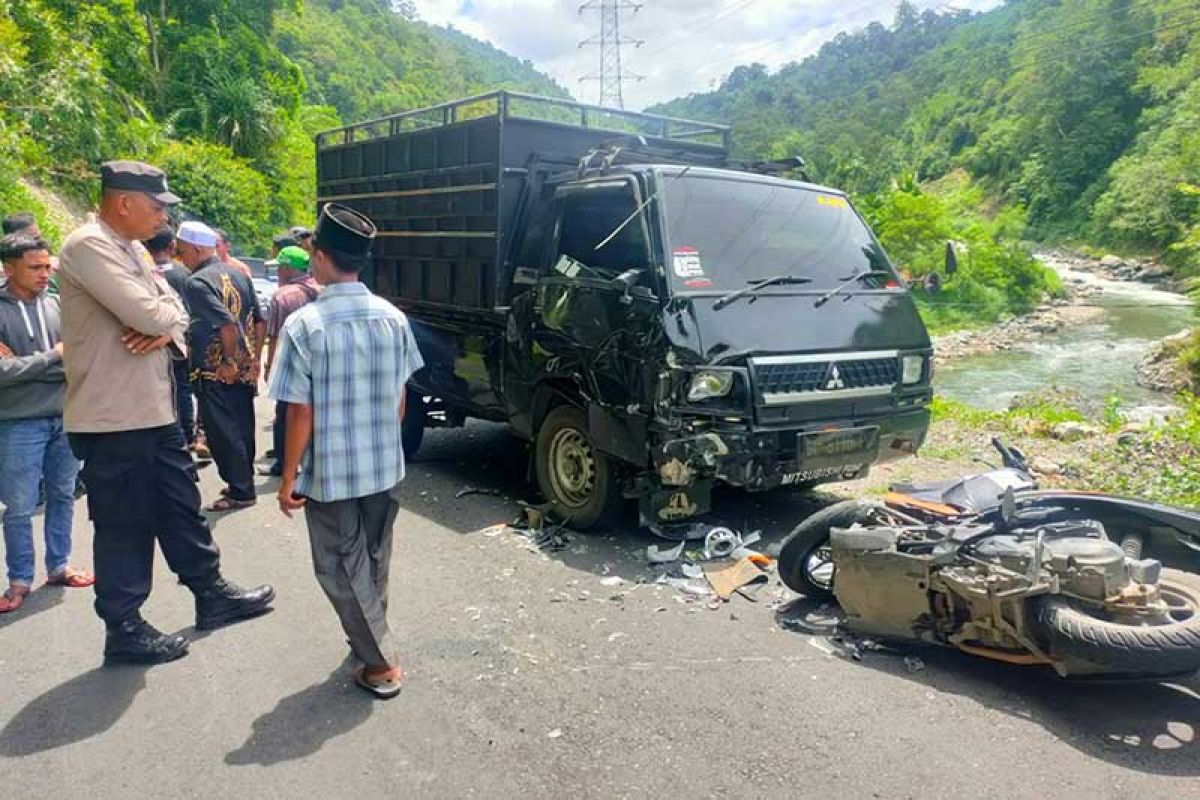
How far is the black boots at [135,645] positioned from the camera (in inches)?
138

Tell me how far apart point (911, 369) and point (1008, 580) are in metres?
2.27

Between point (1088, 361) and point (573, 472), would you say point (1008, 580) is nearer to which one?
point (573, 472)

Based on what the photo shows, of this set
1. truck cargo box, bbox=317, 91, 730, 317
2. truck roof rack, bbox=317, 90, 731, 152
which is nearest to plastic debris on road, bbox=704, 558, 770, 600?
truck cargo box, bbox=317, 91, 730, 317

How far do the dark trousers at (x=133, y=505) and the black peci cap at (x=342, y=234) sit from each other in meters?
1.14

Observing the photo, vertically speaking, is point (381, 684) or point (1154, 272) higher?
point (1154, 272)

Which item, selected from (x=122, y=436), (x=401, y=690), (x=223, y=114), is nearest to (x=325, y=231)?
(x=122, y=436)

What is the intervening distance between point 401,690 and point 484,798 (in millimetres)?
790

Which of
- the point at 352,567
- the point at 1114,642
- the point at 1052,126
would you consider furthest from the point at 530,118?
the point at 1052,126

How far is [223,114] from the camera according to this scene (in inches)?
1040

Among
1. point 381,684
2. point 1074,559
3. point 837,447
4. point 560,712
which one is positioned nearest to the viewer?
point 1074,559

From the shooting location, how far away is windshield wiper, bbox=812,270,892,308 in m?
4.96

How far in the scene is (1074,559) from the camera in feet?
10.1

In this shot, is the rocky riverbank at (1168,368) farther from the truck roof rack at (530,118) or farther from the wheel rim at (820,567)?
the wheel rim at (820,567)

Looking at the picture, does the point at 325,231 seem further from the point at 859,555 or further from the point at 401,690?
the point at 859,555
